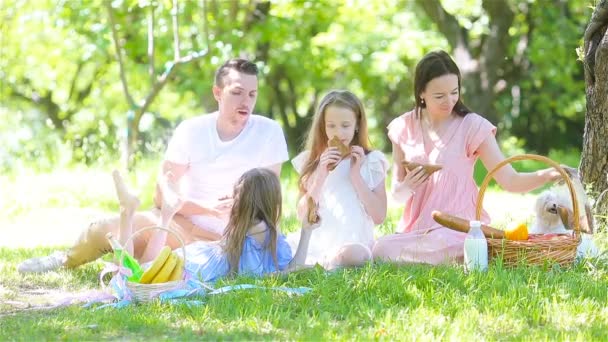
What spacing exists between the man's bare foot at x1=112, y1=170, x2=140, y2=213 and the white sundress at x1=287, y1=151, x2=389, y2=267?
984 mm

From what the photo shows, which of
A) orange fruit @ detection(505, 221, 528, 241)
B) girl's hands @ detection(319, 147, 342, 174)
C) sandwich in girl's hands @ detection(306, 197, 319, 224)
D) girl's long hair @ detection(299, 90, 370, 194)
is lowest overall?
orange fruit @ detection(505, 221, 528, 241)

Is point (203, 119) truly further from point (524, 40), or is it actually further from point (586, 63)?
point (524, 40)

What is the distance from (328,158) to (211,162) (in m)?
0.76

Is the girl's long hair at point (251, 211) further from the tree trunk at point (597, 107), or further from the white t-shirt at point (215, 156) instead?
the tree trunk at point (597, 107)

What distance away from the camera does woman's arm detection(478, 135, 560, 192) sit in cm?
501

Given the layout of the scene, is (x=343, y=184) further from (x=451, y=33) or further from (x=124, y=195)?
(x=451, y=33)

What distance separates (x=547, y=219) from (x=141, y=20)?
988 cm

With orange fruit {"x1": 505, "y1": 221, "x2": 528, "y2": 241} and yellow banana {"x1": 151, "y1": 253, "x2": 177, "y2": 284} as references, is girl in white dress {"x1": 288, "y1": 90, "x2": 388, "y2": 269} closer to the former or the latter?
orange fruit {"x1": 505, "y1": 221, "x2": 528, "y2": 241}

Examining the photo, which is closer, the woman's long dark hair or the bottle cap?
the bottle cap

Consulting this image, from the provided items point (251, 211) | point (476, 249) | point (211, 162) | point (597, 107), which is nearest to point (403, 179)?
point (476, 249)

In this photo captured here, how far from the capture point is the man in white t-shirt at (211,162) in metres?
5.38

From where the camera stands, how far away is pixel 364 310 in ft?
13.3

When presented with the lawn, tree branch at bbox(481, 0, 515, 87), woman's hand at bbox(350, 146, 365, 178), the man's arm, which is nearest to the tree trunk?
the lawn

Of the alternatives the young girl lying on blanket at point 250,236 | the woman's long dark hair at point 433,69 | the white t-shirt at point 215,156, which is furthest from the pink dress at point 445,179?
the white t-shirt at point 215,156
